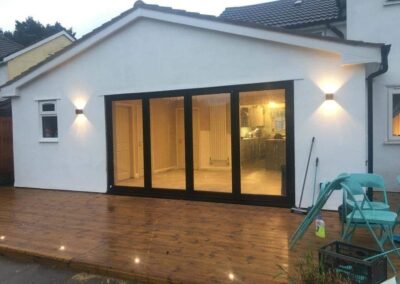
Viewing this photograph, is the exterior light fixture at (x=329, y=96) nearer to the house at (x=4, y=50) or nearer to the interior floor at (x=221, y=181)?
the interior floor at (x=221, y=181)

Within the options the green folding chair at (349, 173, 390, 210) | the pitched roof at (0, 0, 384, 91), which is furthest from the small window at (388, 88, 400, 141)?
the green folding chair at (349, 173, 390, 210)

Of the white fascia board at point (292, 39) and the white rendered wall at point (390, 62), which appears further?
the white rendered wall at point (390, 62)

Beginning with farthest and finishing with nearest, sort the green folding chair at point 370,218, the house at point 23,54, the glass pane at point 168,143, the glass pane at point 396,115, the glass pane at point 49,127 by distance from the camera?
1. the house at point 23,54
2. the glass pane at point 49,127
3. the glass pane at point 396,115
4. the glass pane at point 168,143
5. the green folding chair at point 370,218

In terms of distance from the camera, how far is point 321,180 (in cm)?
656

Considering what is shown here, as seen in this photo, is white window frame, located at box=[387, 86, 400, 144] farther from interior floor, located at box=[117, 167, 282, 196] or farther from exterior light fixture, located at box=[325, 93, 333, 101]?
interior floor, located at box=[117, 167, 282, 196]

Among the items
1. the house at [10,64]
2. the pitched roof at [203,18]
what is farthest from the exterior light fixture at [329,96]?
the house at [10,64]

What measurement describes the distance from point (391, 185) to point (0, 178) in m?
11.0

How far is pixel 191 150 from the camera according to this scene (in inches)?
301

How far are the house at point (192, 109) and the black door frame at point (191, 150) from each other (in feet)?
Result: 0.08

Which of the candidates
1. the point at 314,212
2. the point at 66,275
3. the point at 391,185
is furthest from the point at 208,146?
the point at 391,185

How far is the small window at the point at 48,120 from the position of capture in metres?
9.38

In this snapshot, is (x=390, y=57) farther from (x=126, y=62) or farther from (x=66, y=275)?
(x=66, y=275)

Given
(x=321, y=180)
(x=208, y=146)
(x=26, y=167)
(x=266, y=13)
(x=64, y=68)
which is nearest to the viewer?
(x=321, y=180)

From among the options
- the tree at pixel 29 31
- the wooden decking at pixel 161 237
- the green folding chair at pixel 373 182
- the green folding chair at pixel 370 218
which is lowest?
the wooden decking at pixel 161 237
